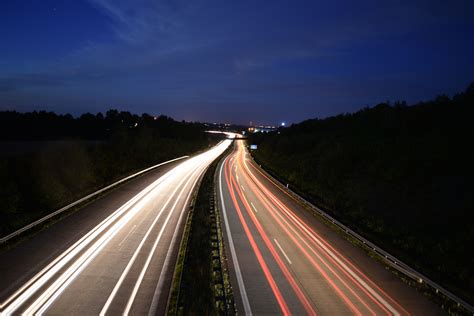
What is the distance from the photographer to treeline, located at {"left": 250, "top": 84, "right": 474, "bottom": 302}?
16.7m

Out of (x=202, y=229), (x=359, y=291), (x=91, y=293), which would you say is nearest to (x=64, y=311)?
(x=91, y=293)

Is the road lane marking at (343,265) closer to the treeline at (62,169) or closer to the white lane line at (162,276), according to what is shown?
the white lane line at (162,276)

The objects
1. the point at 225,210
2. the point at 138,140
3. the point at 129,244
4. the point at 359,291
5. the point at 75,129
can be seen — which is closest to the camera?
the point at 359,291

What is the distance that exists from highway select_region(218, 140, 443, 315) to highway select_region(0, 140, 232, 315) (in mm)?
3446

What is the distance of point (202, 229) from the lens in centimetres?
1930

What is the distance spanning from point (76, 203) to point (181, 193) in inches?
410

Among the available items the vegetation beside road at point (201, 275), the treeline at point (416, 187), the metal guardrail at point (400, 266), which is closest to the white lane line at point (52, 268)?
the vegetation beside road at point (201, 275)

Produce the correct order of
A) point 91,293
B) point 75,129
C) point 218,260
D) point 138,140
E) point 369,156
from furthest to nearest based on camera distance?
point 75,129 < point 138,140 < point 369,156 < point 218,260 < point 91,293

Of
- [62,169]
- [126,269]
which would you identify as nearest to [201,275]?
[126,269]

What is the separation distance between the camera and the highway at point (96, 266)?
1045 cm

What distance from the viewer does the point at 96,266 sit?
13383mm

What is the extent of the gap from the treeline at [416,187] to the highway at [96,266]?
12522 mm

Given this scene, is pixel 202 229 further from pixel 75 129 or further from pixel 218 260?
pixel 75 129

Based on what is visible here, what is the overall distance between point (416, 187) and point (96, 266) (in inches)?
951
